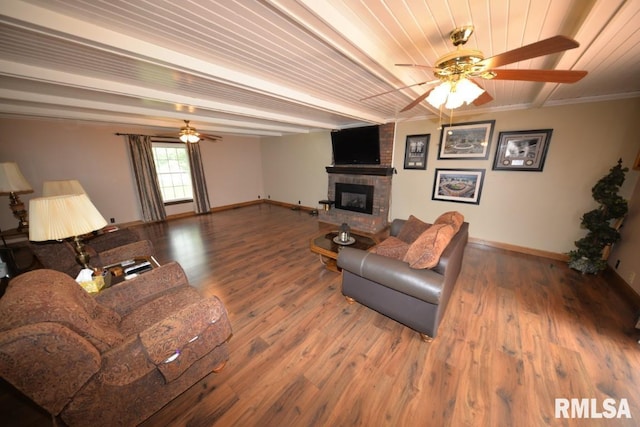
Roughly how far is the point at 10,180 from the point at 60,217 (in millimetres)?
2831

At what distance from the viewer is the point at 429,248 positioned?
1667 mm

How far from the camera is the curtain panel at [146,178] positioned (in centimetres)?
485

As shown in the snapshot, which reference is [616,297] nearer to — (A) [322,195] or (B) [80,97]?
(A) [322,195]

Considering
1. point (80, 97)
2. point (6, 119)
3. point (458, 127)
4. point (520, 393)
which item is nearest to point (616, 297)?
point (520, 393)

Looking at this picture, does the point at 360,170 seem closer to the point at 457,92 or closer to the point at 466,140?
the point at 466,140

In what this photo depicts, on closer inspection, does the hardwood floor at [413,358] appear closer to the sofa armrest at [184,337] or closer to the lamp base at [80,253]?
the sofa armrest at [184,337]

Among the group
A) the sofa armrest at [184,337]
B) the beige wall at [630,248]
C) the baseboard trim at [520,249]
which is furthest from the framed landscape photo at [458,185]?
the sofa armrest at [184,337]

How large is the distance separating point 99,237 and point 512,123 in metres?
6.33

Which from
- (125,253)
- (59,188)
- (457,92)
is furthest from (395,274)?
(59,188)

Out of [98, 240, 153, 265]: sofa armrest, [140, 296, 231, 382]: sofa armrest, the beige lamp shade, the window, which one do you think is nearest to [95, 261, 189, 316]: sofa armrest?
[140, 296, 231, 382]: sofa armrest

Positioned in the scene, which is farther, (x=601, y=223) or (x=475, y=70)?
Result: (x=601, y=223)

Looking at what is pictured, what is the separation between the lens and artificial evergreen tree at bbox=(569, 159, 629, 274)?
255cm

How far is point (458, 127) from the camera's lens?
370 cm

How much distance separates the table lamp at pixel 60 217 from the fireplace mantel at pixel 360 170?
167 inches
